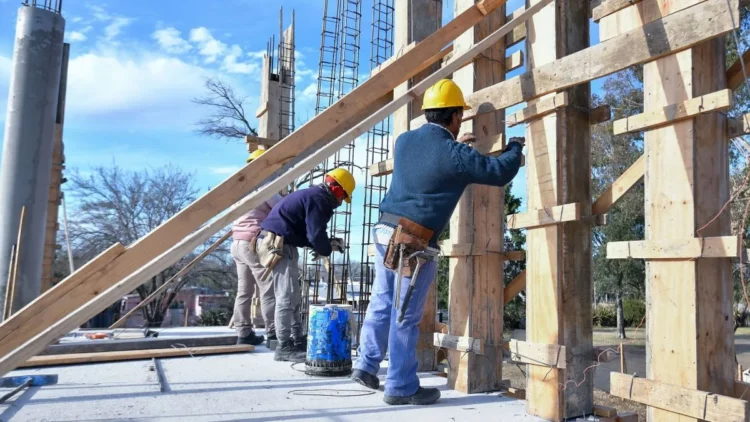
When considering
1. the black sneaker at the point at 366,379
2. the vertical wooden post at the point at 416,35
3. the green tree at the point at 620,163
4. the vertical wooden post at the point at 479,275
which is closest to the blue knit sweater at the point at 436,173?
the vertical wooden post at the point at 479,275

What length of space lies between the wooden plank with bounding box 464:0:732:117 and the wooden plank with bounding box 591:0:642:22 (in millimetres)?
234

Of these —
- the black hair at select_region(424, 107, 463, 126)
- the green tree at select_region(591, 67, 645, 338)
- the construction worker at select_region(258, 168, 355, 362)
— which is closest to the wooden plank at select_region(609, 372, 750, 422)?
the black hair at select_region(424, 107, 463, 126)

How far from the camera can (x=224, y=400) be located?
3.59 m

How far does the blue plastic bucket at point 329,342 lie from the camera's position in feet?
14.4

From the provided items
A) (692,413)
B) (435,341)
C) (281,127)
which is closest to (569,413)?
(692,413)

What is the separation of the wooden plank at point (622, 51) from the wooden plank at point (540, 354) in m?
1.44

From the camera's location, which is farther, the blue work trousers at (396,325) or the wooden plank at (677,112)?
the blue work trousers at (396,325)

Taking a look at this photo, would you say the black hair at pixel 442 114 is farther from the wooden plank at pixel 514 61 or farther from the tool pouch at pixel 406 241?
the wooden plank at pixel 514 61

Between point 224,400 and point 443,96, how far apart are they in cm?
229

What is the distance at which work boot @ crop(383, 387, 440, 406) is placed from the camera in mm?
3523

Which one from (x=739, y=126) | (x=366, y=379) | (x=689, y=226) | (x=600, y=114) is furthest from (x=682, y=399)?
(x=366, y=379)

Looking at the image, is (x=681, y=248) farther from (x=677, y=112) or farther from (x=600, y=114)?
(x=600, y=114)

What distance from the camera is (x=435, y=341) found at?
13.8 ft

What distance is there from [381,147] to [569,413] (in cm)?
937
